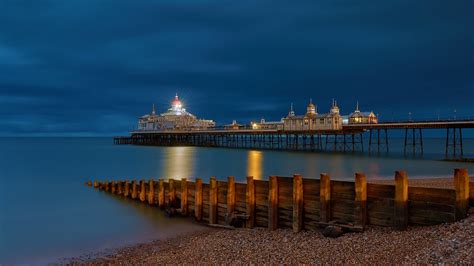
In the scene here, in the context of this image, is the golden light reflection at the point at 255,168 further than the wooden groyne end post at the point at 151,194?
Yes

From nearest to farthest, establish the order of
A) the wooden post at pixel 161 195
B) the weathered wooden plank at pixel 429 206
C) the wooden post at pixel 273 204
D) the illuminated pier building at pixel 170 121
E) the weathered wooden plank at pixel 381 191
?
the weathered wooden plank at pixel 429 206, the weathered wooden plank at pixel 381 191, the wooden post at pixel 273 204, the wooden post at pixel 161 195, the illuminated pier building at pixel 170 121

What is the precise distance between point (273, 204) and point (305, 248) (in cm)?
250

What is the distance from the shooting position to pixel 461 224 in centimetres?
795

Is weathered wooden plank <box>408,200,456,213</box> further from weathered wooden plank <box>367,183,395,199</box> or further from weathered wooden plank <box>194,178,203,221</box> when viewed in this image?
weathered wooden plank <box>194,178,203,221</box>

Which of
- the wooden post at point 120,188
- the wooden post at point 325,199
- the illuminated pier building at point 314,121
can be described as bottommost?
the wooden post at point 120,188

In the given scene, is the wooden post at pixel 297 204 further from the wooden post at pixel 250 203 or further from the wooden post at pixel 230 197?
the wooden post at pixel 230 197

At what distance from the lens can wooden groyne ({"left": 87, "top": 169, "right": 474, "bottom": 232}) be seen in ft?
28.8

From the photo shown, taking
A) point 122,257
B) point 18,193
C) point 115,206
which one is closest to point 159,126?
point 18,193

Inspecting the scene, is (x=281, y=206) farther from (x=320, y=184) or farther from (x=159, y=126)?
(x=159, y=126)

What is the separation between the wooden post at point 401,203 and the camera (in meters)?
8.97

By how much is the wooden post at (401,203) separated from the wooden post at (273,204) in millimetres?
3365

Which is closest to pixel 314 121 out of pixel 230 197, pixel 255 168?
pixel 255 168

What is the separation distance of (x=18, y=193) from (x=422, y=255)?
991 inches

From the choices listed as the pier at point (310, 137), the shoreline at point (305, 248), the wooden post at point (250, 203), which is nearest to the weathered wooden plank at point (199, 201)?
the shoreline at point (305, 248)
